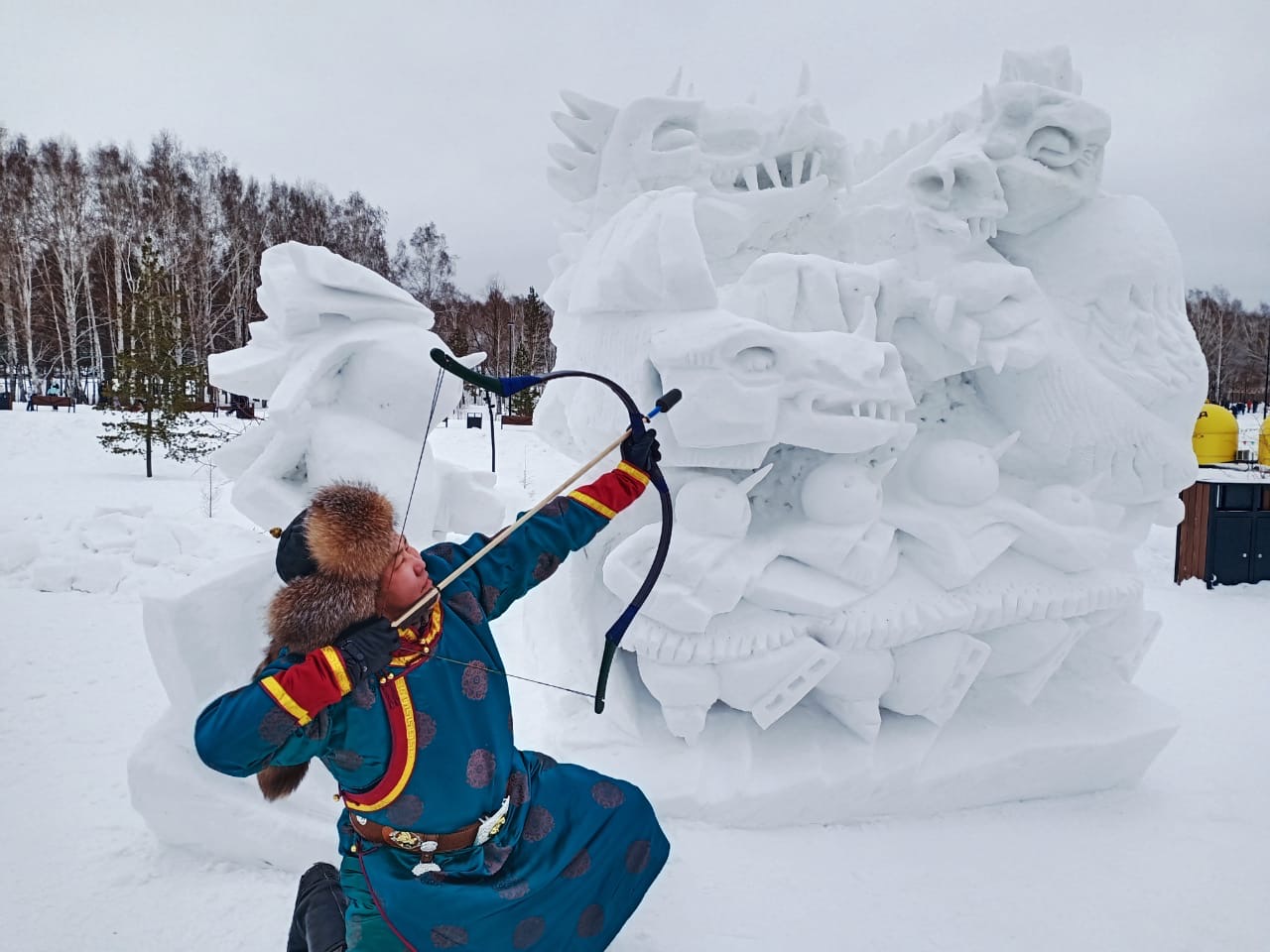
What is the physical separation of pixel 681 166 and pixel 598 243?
20.6 inches

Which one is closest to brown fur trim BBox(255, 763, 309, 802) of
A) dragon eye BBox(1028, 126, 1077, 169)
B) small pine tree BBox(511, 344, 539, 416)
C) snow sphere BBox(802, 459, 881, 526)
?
snow sphere BBox(802, 459, 881, 526)

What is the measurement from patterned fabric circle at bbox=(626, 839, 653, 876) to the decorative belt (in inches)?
16.8

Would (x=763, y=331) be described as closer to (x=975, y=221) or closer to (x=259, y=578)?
(x=975, y=221)

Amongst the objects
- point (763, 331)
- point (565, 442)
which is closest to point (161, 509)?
point (565, 442)

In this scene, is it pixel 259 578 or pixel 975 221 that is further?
pixel 975 221

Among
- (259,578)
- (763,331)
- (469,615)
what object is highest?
(763,331)

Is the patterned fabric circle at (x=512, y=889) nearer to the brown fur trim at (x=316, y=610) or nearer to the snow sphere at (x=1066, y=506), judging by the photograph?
the brown fur trim at (x=316, y=610)

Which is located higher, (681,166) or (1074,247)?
(681,166)

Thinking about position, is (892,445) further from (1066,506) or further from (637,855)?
(637,855)

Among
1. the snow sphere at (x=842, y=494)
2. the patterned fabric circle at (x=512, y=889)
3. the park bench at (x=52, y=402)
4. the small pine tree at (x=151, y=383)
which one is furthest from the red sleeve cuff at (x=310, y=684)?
the park bench at (x=52, y=402)

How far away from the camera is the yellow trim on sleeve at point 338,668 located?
1.40 meters

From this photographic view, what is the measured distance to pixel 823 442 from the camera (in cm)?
287

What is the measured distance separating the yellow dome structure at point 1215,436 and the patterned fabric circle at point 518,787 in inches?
447

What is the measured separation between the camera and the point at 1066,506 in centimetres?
320
